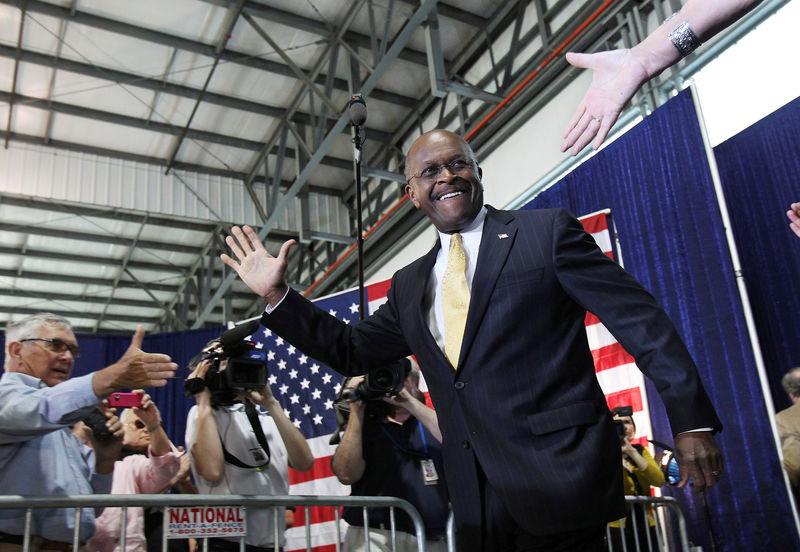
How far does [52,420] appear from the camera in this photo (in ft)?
6.52

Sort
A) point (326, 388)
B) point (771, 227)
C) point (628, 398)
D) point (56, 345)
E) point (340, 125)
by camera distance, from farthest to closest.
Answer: point (340, 125) → point (326, 388) → point (628, 398) → point (771, 227) → point (56, 345)

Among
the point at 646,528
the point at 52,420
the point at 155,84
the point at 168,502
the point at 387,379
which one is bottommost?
the point at 646,528

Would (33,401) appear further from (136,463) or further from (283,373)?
(283,373)

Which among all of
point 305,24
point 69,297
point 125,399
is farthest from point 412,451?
point 69,297

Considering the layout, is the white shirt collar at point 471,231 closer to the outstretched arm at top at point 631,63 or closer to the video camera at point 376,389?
the outstretched arm at top at point 631,63

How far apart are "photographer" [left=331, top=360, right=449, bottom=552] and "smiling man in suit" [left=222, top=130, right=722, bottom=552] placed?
4.15 ft

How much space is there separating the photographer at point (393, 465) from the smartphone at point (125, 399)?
30.6 inches

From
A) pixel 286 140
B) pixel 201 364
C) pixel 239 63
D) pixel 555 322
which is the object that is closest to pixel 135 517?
pixel 201 364

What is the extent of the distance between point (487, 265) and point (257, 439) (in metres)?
1.68

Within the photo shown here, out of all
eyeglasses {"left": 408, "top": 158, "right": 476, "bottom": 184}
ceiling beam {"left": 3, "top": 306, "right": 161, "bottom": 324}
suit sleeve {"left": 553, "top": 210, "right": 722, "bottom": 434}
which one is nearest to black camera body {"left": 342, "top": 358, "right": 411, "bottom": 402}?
eyeglasses {"left": 408, "top": 158, "right": 476, "bottom": 184}

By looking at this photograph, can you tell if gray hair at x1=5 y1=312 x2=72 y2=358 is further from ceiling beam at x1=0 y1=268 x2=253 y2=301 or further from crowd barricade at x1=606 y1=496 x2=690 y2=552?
ceiling beam at x1=0 y1=268 x2=253 y2=301

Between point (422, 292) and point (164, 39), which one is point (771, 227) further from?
point (164, 39)

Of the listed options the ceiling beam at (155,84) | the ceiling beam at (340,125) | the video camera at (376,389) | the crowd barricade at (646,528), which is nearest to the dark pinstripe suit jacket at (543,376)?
the video camera at (376,389)

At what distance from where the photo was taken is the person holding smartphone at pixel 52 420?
1.91 m
